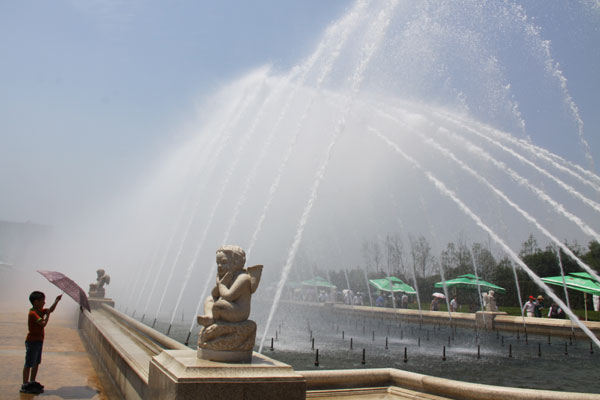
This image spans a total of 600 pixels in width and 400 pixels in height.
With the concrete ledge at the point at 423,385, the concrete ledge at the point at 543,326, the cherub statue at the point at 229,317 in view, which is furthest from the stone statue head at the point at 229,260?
the concrete ledge at the point at 543,326

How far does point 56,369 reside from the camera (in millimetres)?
9195

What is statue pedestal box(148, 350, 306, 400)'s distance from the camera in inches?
175

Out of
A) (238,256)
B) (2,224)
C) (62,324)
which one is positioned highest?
(2,224)

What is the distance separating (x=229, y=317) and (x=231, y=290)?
0.31 metres

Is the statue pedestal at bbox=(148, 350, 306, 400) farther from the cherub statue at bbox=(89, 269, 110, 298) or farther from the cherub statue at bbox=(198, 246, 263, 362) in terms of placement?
the cherub statue at bbox=(89, 269, 110, 298)

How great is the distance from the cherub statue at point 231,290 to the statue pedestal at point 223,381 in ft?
1.72

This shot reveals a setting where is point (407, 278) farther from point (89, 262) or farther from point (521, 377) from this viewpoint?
point (521, 377)

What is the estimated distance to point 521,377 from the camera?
421 inches

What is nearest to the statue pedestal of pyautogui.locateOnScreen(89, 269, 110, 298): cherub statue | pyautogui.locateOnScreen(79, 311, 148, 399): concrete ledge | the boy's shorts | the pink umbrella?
pyautogui.locateOnScreen(79, 311, 148, 399): concrete ledge

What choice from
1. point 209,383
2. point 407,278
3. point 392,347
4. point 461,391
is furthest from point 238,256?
point 407,278

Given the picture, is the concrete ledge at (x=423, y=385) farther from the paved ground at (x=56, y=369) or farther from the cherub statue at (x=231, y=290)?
the paved ground at (x=56, y=369)

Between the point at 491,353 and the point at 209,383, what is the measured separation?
1319 cm

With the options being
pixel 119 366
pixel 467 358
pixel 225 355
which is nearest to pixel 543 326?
pixel 467 358

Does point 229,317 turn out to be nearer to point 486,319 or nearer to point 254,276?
point 254,276
